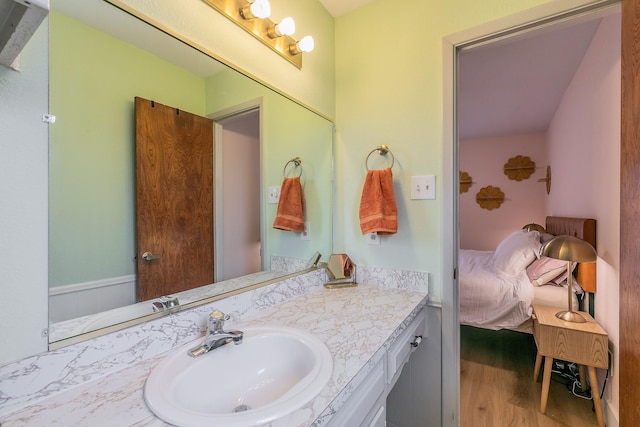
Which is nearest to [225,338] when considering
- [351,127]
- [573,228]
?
[351,127]

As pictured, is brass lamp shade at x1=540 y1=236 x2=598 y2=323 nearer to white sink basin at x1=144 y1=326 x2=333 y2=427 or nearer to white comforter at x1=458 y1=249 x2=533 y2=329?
white comforter at x1=458 y1=249 x2=533 y2=329

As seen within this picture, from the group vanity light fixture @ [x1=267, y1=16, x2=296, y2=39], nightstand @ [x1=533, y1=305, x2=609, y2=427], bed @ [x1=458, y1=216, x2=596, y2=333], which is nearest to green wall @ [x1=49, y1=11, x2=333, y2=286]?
vanity light fixture @ [x1=267, y1=16, x2=296, y2=39]

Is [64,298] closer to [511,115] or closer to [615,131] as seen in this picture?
[615,131]

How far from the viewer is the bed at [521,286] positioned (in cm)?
198

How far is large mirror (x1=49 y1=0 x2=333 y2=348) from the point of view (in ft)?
2.09

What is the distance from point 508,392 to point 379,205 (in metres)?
1.67

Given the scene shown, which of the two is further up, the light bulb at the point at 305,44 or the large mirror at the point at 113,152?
the light bulb at the point at 305,44

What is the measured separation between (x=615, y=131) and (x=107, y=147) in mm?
2350

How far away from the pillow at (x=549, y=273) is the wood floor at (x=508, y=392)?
25.8 inches

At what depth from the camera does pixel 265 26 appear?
113 cm

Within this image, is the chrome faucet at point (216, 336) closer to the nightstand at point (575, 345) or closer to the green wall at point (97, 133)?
the green wall at point (97, 133)

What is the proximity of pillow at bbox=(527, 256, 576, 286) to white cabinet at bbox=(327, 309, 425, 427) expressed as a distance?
70.5 inches

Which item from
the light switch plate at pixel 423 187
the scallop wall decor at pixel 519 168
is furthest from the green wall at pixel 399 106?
the scallop wall decor at pixel 519 168

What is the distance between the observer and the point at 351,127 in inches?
60.2
